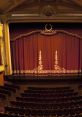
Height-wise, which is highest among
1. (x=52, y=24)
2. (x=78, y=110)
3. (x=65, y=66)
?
(x=52, y=24)

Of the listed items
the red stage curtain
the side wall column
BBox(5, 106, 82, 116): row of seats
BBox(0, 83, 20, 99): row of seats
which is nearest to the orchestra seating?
BBox(5, 106, 82, 116): row of seats

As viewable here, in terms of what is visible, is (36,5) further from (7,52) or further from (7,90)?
(7,90)

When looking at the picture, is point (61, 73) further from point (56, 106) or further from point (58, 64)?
point (56, 106)

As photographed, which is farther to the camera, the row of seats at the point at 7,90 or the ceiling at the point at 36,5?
the ceiling at the point at 36,5

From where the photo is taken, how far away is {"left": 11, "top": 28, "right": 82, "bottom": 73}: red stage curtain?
1331 cm

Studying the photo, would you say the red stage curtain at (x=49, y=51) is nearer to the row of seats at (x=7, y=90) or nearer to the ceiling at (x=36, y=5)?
the ceiling at (x=36, y=5)

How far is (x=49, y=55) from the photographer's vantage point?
13.5 m

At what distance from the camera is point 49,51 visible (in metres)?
13.6

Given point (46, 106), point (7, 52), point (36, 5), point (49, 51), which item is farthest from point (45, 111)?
point (49, 51)

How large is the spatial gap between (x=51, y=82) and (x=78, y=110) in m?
4.52

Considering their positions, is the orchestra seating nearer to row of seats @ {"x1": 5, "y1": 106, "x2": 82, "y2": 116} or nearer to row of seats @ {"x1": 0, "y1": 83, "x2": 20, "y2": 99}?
row of seats @ {"x1": 5, "y1": 106, "x2": 82, "y2": 116}

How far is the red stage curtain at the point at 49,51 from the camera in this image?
13312mm

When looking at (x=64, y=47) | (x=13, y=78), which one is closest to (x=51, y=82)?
(x=13, y=78)

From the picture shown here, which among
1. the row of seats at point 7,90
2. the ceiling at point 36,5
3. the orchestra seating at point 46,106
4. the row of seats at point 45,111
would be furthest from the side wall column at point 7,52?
the row of seats at point 45,111
